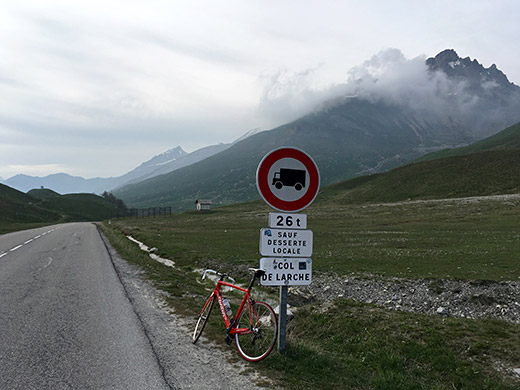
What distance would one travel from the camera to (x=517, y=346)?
729cm

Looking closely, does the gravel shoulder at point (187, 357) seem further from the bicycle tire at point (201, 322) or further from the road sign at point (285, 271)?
the road sign at point (285, 271)

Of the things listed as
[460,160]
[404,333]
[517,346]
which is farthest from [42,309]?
[460,160]

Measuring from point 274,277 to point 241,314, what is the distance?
1339 millimetres

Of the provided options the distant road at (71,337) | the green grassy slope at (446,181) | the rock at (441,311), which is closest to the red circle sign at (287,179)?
the distant road at (71,337)

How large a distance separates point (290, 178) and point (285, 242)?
1.34 metres

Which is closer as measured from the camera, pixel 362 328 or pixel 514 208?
pixel 362 328

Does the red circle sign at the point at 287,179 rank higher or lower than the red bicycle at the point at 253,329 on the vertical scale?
higher

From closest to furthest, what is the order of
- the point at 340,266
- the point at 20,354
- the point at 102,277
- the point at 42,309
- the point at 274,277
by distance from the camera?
the point at 274,277
the point at 20,354
the point at 42,309
the point at 102,277
the point at 340,266

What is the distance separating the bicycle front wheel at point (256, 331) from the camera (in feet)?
23.5

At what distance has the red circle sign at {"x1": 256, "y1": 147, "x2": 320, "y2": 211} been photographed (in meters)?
7.16

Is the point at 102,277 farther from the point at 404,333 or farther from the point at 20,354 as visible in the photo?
the point at 404,333

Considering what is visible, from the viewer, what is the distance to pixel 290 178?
24.3 feet

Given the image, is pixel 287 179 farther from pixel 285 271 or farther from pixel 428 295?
pixel 428 295

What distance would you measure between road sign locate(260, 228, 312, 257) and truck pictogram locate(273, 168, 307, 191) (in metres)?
0.93
